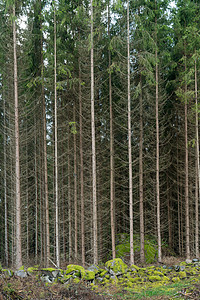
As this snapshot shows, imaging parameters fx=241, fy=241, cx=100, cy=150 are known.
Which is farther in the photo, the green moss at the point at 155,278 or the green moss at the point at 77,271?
the green moss at the point at 155,278

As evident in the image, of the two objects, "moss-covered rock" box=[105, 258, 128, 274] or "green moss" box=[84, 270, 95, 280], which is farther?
"moss-covered rock" box=[105, 258, 128, 274]

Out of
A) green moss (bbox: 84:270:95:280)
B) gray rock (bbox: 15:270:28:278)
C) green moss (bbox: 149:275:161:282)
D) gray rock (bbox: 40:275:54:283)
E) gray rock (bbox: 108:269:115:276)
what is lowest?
green moss (bbox: 149:275:161:282)

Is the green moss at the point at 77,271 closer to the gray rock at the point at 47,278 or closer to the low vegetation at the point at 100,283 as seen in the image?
the low vegetation at the point at 100,283

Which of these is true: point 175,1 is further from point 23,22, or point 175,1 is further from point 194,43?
point 23,22

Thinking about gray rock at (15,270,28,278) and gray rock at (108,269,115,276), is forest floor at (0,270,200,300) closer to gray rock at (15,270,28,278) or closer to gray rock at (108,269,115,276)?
gray rock at (15,270,28,278)

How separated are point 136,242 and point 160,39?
1188cm

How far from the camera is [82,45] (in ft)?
40.1

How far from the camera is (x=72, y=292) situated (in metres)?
6.50

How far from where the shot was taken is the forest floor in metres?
5.78

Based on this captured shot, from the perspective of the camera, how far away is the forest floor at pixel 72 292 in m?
5.78

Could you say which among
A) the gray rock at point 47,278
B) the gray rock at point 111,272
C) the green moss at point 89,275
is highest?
the gray rock at point 47,278

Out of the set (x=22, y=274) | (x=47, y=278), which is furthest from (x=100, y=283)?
(x=22, y=274)

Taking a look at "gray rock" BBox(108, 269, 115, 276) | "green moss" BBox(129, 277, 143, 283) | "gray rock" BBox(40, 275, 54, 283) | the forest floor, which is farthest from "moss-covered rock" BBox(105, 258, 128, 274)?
"gray rock" BBox(40, 275, 54, 283)

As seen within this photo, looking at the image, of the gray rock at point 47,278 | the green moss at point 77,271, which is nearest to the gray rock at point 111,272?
the green moss at point 77,271
